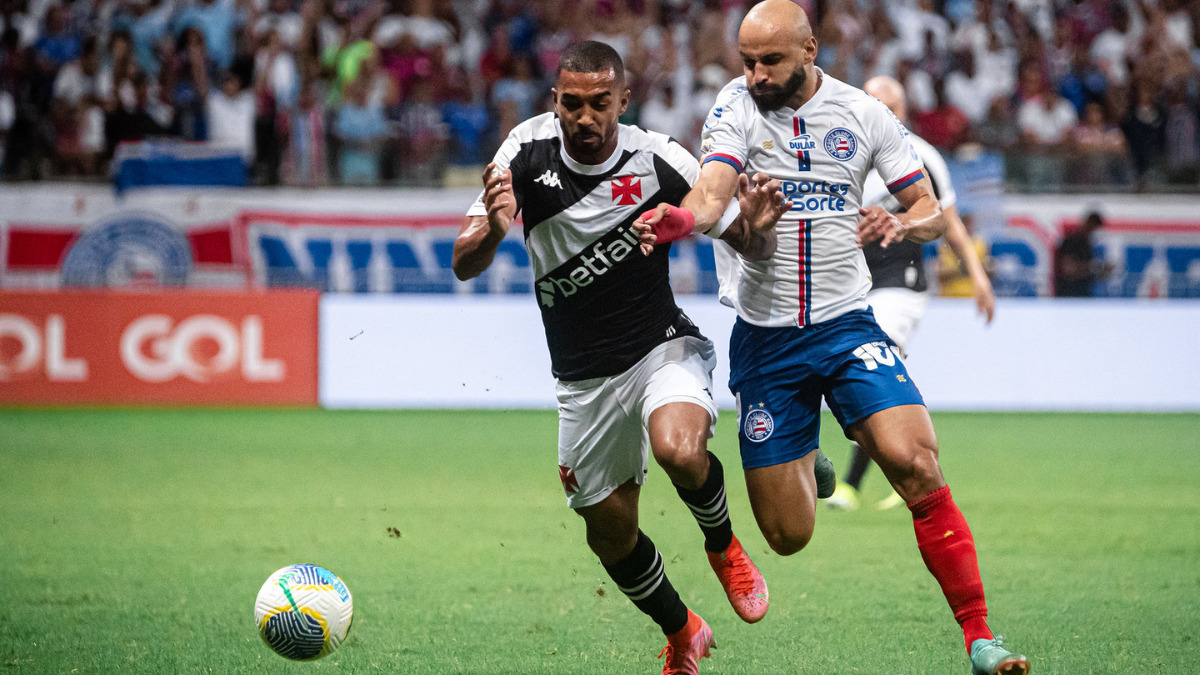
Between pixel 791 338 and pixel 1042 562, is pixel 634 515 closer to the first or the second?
pixel 791 338

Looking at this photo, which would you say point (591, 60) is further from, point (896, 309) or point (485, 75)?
point (485, 75)

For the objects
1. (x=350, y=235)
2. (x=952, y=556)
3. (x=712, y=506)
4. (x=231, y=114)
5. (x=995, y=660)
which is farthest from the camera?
(x=231, y=114)

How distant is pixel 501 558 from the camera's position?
23.8 ft

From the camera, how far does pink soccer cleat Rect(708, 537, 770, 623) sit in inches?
211

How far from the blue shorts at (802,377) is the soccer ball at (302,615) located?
1632 millimetres

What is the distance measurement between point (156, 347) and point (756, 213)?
10.3m

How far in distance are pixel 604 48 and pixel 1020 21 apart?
1411 centimetres

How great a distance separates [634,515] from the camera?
5.16m

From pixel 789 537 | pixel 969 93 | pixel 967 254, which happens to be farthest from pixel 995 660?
pixel 969 93

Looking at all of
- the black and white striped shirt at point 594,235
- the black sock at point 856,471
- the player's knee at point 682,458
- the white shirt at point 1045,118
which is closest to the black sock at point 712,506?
the player's knee at point 682,458

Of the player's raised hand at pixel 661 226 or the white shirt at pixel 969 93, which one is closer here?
the player's raised hand at pixel 661 226

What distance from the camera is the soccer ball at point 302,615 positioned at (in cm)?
477

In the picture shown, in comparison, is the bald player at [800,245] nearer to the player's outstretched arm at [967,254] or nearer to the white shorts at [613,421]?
the white shorts at [613,421]

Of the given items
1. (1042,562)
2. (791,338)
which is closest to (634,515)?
(791,338)
